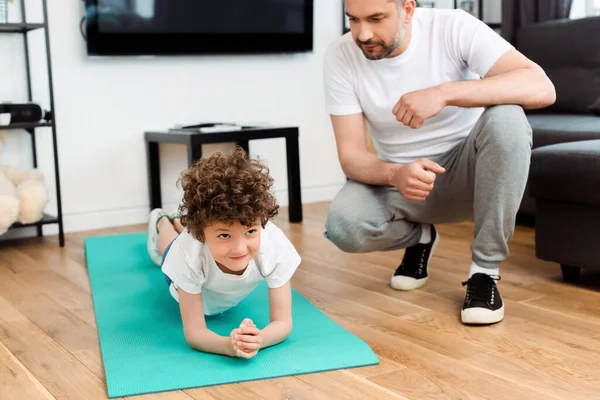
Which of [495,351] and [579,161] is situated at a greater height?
[579,161]

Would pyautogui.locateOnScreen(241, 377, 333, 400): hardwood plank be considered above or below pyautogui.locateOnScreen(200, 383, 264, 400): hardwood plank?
above

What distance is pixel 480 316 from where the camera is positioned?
5.90ft

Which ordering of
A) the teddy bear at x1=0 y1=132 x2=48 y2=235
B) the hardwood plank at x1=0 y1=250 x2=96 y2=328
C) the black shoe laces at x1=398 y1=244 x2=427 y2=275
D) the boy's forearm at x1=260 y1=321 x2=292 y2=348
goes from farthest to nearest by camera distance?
the teddy bear at x1=0 y1=132 x2=48 y2=235 < the black shoe laces at x1=398 y1=244 x2=427 y2=275 < the hardwood plank at x1=0 y1=250 x2=96 y2=328 < the boy's forearm at x1=260 y1=321 x2=292 y2=348

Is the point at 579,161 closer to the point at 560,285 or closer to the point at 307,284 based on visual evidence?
the point at 560,285

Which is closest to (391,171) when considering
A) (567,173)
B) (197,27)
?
(567,173)

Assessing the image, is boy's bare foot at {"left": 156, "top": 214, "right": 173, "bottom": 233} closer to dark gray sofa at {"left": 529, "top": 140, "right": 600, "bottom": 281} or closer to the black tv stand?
the black tv stand

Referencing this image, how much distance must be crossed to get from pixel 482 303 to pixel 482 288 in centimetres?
4

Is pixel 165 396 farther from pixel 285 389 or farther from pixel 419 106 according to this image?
pixel 419 106

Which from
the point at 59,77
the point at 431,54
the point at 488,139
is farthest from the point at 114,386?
the point at 59,77

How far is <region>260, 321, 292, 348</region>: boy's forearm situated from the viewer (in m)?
1.61

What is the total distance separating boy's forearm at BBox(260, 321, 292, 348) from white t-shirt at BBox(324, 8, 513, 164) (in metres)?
0.64

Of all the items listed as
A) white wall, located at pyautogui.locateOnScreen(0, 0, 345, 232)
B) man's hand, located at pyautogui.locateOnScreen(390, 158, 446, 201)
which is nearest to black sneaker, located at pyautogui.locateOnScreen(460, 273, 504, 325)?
man's hand, located at pyautogui.locateOnScreen(390, 158, 446, 201)

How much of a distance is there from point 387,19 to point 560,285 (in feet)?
2.91

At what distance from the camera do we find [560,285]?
84.3 inches
